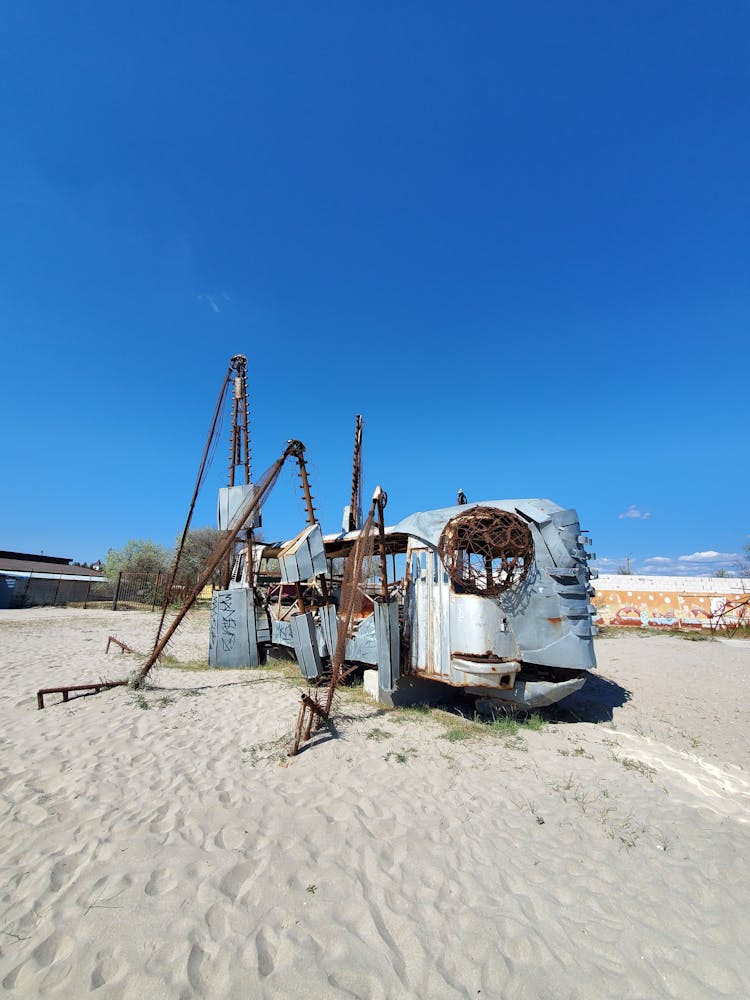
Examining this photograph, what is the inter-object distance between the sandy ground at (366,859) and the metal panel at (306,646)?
243 cm

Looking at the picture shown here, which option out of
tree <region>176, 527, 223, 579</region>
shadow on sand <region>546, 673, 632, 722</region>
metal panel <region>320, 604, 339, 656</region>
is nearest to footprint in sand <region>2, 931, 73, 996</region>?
metal panel <region>320, 604, 339, 656</region>

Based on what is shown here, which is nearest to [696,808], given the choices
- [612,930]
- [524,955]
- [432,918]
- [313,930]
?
[612,930]

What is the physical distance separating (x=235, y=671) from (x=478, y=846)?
928 centimetres

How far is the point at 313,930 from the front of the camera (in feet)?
10.2

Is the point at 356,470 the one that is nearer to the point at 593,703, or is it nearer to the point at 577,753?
the point at 593,703

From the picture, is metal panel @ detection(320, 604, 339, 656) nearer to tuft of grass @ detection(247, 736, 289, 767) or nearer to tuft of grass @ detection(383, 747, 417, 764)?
tuft of grass @ detection(247, 736, 289, 767)

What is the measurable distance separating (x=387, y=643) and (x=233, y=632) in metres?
6.12

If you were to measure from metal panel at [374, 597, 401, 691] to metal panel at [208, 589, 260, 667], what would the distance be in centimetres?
544

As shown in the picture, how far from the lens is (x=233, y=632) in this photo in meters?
12.5

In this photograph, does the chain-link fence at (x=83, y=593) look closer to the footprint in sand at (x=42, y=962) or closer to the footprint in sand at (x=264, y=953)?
the footprint in sand at (x=42, y=962)

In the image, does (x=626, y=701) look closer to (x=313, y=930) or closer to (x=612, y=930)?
(x=612, y=930)

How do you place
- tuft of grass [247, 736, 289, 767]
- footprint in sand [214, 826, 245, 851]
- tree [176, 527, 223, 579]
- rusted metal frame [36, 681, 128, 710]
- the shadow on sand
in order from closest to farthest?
footprint in sand [214, 826, 245, 851] → tuft of grass [247, 736, 289, 767] → rusted metal frame [36, 681, 128, 710] → the shadow on sand → tree [176, 527, 223, 579]

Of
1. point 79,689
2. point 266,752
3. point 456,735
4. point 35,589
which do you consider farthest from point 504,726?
point 35,589

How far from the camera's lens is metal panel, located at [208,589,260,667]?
40.7 feet
